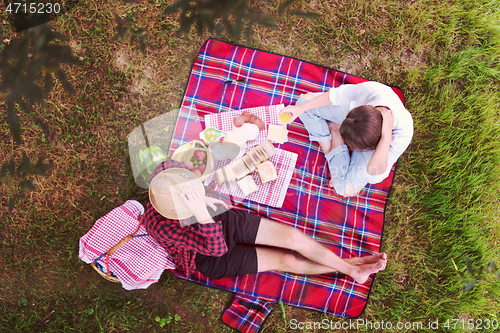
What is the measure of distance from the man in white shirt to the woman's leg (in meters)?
0.68

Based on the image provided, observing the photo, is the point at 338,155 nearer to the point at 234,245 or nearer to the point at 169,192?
the point at 234,245

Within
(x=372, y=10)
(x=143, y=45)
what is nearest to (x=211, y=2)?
(x=143, y=45)

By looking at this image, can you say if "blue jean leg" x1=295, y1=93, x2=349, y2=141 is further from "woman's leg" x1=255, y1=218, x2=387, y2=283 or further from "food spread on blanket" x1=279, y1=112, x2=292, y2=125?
"woman's leg" x1=255, y1=218, x2=387, y2=283

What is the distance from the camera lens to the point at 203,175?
9.26ft

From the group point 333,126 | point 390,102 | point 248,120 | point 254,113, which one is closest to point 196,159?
point 248,120

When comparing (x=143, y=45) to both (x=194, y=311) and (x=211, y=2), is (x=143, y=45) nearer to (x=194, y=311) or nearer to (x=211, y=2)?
(x=211, y=2)

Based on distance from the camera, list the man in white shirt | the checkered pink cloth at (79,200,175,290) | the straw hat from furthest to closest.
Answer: the checkered pink cloth at (79,200,175,290)
the man in white shirt
the straw hat

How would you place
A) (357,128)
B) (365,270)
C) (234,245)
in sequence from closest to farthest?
(357,128)
(234,245)
(365,270)

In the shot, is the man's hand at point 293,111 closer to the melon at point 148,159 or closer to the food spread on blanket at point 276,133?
the food spread on blanket at point 276,133

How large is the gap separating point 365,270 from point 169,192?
2.14m

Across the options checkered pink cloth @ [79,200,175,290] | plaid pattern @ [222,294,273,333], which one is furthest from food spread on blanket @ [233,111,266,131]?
plaid pattern @ [222,294,273,333]

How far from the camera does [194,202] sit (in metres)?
2.26

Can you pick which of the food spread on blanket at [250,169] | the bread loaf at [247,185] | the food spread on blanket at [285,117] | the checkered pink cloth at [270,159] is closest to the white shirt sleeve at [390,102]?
the food spread on blanket at [285,117]

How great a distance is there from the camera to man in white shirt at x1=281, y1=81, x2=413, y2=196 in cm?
229
